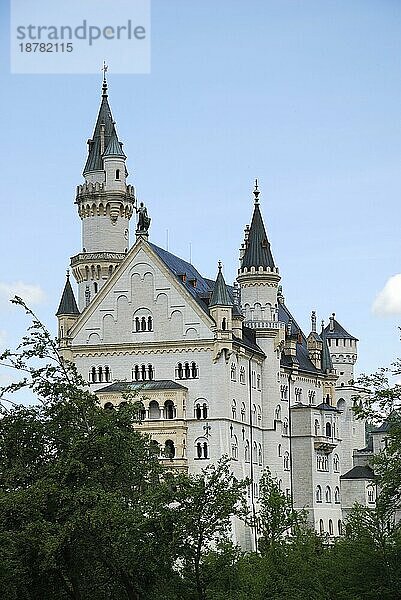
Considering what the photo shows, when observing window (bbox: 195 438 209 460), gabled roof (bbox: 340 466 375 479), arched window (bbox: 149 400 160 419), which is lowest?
window (bbox: 195 438 209 460)

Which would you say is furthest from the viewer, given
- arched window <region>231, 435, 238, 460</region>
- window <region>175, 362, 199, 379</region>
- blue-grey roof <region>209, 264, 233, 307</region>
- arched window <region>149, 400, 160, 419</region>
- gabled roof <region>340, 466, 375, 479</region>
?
gabled roof <region>340, 466, 375, 479</region>

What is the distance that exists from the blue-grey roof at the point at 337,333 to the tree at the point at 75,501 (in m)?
89.2

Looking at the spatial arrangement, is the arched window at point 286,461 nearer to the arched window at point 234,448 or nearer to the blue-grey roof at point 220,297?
the arched window at point 234,448

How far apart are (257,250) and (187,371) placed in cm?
1564

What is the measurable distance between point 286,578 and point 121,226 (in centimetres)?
6273

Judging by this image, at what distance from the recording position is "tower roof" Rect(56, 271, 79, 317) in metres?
116

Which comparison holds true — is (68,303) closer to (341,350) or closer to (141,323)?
(141,323)

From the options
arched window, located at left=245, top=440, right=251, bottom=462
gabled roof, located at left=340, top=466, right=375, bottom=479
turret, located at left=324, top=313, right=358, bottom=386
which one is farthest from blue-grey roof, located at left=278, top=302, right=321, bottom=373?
arched window, located at left=245, top=440, right=251, bottom=462

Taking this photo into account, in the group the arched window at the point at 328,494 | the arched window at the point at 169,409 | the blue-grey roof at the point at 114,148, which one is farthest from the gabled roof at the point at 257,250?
the arched window at the point at 328,494

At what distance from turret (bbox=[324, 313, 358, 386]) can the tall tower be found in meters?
32.7

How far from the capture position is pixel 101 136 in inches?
4887

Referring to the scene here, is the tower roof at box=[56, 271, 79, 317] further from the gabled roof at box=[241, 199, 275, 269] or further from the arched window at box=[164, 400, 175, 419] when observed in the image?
the gabled roof at box=[241, 199, 275, 269]

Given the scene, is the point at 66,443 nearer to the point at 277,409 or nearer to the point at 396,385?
the point at 396,385

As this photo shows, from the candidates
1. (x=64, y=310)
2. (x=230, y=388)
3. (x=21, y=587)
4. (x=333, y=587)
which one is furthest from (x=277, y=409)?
(x=21, y=587)
